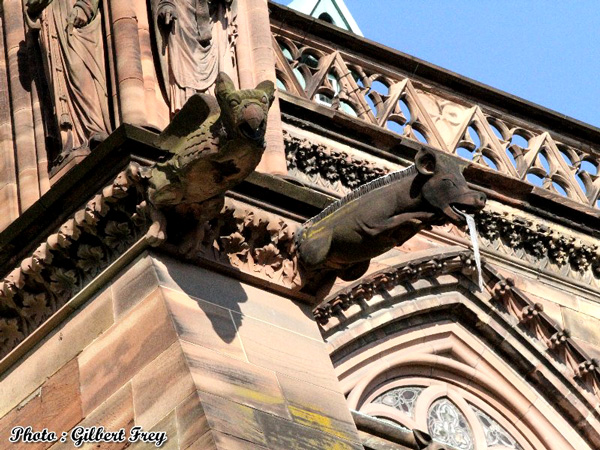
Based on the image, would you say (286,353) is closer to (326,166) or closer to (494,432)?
(326,166)

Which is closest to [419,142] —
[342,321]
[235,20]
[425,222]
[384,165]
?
[384,165]

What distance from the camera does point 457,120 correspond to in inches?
595

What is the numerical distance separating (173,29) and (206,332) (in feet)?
6.42

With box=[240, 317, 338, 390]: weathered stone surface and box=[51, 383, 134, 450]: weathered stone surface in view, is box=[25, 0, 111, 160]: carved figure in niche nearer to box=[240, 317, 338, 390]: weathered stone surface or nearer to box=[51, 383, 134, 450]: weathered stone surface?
box=[240, 317, 338, 390]: weathered stone surface

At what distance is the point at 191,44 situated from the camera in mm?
11578

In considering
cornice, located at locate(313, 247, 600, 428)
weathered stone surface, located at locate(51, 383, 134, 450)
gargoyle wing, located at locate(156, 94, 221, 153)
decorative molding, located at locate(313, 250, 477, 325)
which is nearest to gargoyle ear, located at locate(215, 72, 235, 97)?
gargoyle wing, located at locate(156, 94, 221, 153)

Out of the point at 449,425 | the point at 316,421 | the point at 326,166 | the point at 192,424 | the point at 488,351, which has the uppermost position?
the point at 326,166

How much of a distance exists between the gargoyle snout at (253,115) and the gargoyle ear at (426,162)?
3.07 feet

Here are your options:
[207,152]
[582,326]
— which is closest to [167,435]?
[207,152]

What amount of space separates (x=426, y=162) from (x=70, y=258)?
1.65m

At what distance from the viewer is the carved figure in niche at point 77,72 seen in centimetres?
1138

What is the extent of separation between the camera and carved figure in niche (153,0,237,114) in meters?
11.4

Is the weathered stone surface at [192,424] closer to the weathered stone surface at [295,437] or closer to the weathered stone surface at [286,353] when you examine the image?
the weathered stone surface at [295,437]

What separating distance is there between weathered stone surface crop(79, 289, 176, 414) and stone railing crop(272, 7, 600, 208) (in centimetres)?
396
